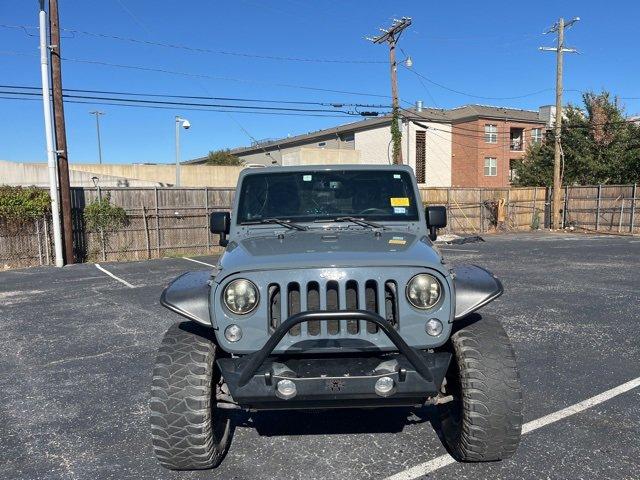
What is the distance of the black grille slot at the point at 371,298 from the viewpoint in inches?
→ 109

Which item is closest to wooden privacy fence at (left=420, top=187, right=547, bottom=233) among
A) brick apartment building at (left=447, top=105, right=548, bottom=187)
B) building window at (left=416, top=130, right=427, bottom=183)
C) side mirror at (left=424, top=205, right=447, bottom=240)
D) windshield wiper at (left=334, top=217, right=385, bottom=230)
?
building window at (left=416, top=130, right=427, bottom=183)

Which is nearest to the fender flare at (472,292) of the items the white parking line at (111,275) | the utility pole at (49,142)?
the white parking line at (111,275)

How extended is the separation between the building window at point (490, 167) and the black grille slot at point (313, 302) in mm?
39396

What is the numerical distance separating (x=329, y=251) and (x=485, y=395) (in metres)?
1.22

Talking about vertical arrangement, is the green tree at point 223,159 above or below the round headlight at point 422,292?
above

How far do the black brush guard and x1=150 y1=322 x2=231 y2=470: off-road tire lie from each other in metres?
0.30

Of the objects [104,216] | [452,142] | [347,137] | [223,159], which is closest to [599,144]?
[452,142]

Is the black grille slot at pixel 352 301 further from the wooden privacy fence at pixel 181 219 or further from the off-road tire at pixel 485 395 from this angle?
the wooden privacy fence at pixel 181 219

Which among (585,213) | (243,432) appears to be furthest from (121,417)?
(585,213)

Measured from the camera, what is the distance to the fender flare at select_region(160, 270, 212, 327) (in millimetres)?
2980

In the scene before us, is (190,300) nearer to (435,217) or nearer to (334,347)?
(334,347)

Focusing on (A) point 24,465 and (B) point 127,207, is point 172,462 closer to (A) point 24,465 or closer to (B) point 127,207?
(A) point 24,465

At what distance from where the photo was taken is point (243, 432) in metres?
3.76

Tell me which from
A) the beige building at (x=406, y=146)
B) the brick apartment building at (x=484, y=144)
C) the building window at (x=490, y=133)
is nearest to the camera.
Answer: the beige building at (x=406, y=146)
